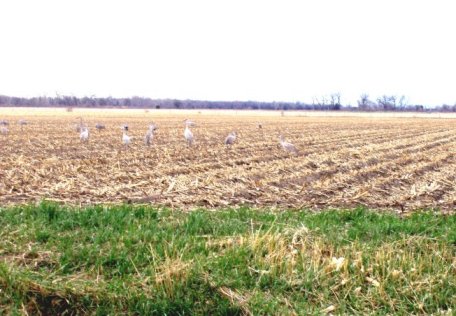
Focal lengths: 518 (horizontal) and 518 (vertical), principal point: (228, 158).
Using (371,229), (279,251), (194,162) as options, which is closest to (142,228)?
(279,251)

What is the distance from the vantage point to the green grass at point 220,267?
6031 millimetres

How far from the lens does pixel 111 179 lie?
1430 centimetres

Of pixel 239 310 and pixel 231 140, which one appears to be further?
pixel 231 140

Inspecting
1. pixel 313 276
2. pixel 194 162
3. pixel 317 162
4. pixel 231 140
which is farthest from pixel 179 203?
pixel 231 140

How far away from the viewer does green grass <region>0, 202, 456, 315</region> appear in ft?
19.8

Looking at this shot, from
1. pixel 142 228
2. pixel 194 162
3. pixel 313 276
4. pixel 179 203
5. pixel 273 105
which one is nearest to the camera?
pixel 313 276

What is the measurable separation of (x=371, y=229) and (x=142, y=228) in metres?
3.56

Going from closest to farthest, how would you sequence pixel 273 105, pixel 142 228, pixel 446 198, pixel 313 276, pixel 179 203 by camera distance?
pixel 313 276, pixel 142 228, pixel 179 203, pixel 446 198, pixel 273 105

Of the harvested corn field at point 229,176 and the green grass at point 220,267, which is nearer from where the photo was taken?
the green grass at point 220,267

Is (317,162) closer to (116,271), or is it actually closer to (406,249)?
(406,249)

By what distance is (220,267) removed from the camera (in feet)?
21.9

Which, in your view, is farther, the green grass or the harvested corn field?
the harvested corn field

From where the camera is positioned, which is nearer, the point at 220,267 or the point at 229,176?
the point at 220,267

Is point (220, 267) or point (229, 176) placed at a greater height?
point (220, 267)
